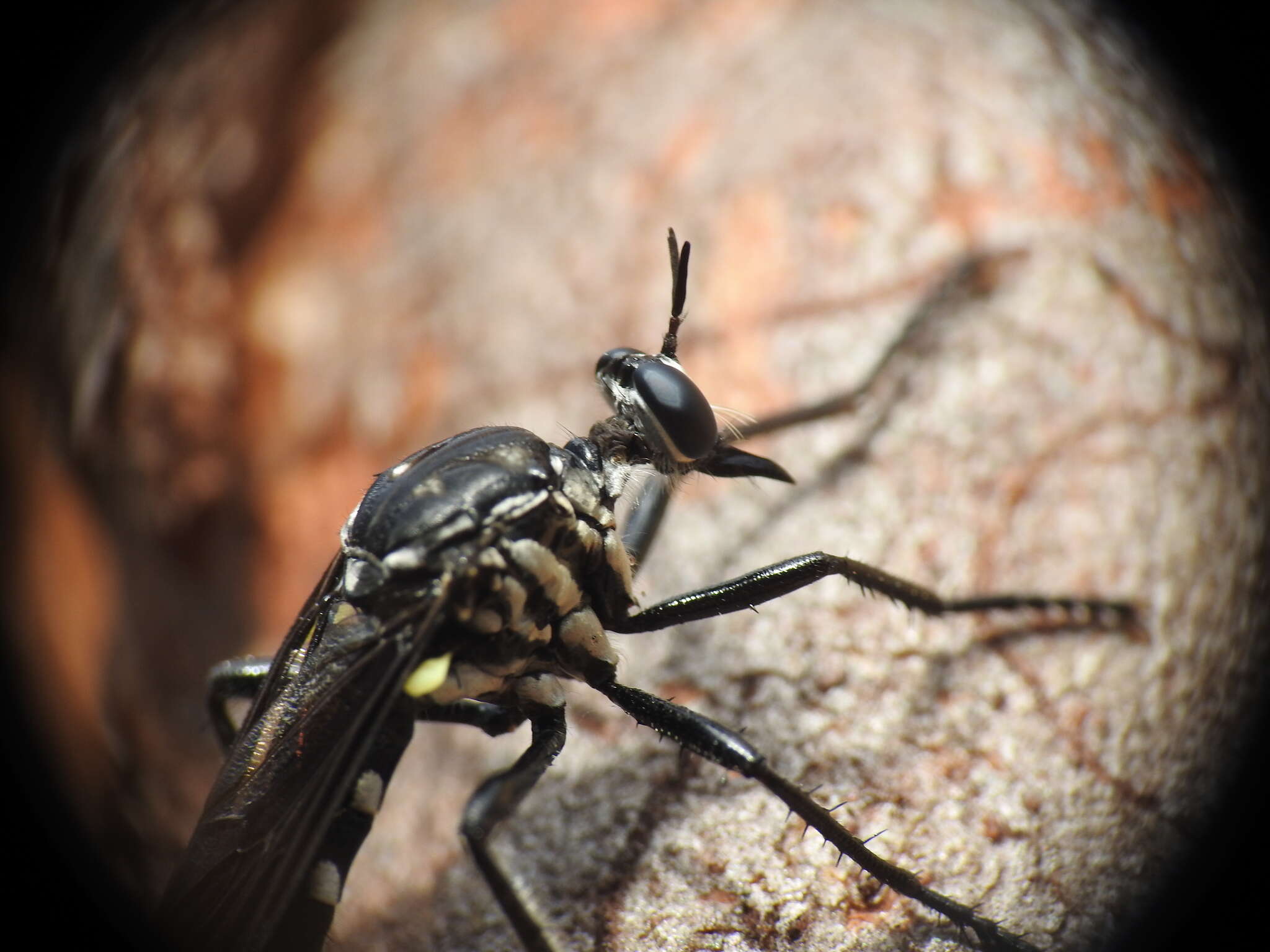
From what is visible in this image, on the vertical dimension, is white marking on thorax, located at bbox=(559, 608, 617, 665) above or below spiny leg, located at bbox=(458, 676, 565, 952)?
above

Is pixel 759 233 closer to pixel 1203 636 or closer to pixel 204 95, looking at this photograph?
pixel 1203 636

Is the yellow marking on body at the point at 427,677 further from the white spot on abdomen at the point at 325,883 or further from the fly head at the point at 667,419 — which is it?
the fly head at the point at 667,419

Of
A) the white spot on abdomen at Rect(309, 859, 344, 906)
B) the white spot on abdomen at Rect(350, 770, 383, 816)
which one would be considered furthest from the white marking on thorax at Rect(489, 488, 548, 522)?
the white spot on abdomen at Rect(309, 859, 344, 906)

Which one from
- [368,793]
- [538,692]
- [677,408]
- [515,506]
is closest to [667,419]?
[677,408]

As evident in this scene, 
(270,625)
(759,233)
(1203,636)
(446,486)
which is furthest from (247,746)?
(1203,636)

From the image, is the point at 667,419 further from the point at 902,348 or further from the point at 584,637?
the point at 902,348

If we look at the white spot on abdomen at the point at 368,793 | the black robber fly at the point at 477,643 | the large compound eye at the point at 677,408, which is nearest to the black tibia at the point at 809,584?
the black robber fly at the point at 477,643

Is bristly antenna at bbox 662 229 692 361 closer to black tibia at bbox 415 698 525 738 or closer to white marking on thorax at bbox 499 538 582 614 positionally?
white marking on thorax at bbox 499 538 582 614
